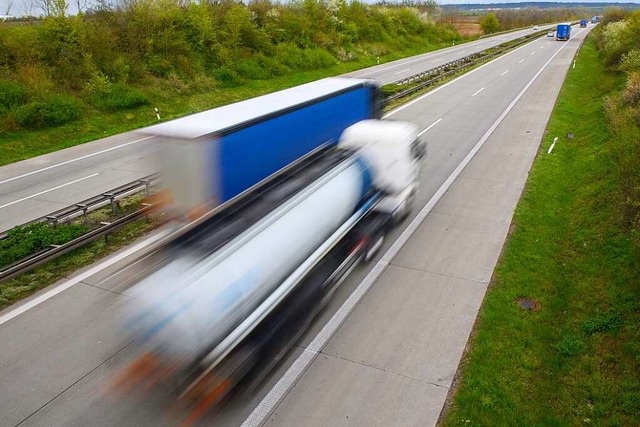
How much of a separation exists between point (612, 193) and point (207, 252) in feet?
35.0

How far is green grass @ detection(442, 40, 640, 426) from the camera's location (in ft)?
19.9

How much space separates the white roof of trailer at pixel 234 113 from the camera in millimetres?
8039

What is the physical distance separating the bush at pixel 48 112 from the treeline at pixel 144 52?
1.6 inches

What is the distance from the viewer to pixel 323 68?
127 ft

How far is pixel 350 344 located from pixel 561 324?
3738 mm

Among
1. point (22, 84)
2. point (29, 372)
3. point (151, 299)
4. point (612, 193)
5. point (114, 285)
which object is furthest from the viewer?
point (22, 84)

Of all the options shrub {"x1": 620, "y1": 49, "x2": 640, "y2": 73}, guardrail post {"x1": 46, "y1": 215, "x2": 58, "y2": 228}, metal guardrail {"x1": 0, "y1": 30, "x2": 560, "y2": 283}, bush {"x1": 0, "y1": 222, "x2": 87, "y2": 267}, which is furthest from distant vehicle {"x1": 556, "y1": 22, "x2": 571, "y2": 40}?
guardrail post {"x1": 46, "y1": 215, "x2": 58, "y2": 228}

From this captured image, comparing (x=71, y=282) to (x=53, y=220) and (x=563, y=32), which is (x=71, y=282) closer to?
(x=53, y=220)

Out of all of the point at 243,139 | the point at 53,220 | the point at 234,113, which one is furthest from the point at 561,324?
the point at 53,220

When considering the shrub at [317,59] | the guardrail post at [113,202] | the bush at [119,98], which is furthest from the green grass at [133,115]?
the guardrail post at [113,202]

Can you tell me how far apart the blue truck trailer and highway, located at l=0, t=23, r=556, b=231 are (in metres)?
3.00

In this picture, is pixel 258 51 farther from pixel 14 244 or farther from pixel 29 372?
pixel 29 372

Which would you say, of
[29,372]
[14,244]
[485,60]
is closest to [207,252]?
[29,372]

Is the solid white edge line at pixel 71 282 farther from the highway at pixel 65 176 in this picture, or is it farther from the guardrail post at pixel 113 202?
the highway at pixel 65 176
